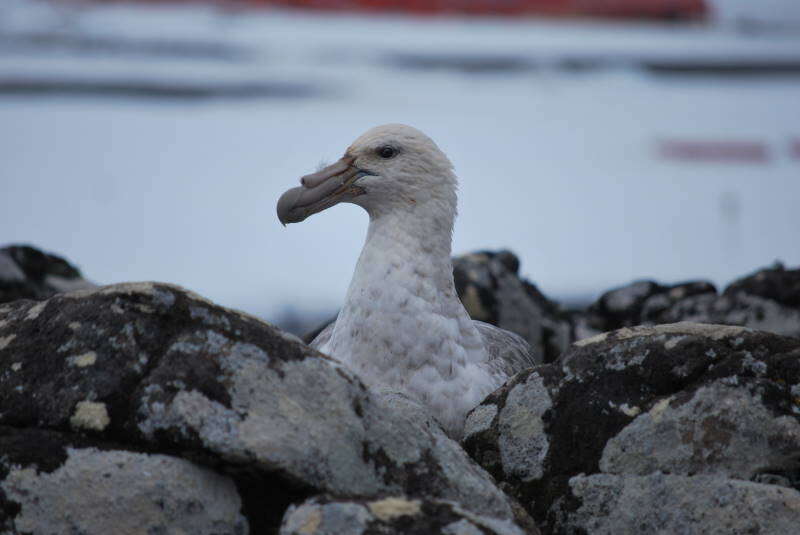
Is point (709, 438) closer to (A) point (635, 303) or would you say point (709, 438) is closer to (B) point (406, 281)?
(B) point (406, 281)

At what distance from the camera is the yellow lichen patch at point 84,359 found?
1999 mm

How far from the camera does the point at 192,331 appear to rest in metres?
2.06

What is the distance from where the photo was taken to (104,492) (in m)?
1.84

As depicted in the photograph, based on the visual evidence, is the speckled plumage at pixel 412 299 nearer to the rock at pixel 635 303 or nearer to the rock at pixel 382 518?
the rock at pixel 382 518

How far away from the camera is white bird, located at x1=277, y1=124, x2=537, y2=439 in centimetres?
310

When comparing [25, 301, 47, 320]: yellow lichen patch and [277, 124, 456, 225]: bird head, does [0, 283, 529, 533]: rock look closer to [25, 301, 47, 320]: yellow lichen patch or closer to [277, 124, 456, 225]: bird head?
[25, 301, 47, 320]: yellow lichen patch

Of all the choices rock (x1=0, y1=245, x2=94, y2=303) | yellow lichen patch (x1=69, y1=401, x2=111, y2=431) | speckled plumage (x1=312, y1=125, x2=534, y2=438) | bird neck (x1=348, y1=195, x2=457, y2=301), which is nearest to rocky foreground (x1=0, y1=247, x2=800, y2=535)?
yellow lichen patch (x1=69, y1=401, x2=111, y2=431)

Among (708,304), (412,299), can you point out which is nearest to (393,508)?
(412,299)

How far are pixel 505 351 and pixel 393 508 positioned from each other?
72.3 inches

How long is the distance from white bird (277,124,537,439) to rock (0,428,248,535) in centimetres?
120

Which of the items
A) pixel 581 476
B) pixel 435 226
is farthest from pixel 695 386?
pixel 435 226

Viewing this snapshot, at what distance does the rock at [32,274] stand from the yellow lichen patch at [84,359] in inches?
99.4

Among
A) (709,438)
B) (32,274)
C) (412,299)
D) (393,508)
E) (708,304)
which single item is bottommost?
(393,508)

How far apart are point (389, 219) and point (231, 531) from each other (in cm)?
162
